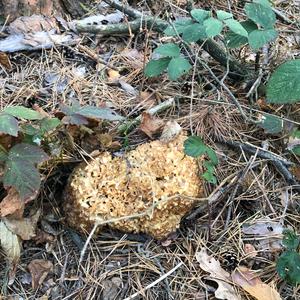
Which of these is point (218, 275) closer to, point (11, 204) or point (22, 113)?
point (11, 204)

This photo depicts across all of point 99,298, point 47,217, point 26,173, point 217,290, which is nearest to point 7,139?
point 26,173

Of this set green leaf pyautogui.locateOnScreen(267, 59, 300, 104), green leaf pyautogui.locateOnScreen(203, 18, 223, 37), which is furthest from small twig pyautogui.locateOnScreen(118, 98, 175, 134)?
green leaf pyautogui.locateOnScreen(267, 59, 300, 104)

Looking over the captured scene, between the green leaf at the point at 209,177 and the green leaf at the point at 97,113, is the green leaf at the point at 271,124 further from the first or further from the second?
the green leaf at the point at 97,113

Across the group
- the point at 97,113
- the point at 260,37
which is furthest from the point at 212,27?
the point at 97,113

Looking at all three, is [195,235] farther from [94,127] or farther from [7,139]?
[7,139]

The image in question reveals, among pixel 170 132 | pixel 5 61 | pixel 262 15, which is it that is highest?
pixel 262 15

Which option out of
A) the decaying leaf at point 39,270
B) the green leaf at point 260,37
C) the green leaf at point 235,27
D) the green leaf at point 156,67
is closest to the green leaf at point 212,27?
the green leaf at point 235,27
